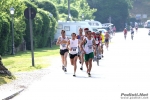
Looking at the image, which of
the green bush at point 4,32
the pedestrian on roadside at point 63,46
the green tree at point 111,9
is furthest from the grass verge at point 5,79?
the green tree at point 111,9

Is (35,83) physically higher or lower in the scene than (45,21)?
lower

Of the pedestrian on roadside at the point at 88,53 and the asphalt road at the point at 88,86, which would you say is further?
the pedestrian on roadside at the point at 88,53

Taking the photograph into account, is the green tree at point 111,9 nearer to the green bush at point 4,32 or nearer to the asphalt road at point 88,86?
the green bush at point 4,32

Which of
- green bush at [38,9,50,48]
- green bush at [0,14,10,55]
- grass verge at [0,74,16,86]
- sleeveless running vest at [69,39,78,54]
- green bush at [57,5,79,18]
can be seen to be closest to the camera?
grass verge at [0,74,16,86]

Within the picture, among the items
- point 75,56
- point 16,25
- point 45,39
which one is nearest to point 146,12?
point 45,39

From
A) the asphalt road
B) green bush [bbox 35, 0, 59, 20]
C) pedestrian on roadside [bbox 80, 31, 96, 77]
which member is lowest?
the asphalt road

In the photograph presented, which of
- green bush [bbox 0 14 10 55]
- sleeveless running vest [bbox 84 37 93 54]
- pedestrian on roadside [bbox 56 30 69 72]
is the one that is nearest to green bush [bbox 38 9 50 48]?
green bush [bbox 0 14 10 55]

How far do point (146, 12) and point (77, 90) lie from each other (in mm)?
118737

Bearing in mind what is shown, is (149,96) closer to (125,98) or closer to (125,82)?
(125,98)

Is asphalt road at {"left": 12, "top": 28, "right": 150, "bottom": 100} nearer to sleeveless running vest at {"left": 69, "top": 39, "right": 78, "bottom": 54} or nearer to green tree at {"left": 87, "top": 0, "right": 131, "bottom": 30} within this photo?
sleeveless running vest at {"left": 69, "top": 39, "right": 78, "bottom": 54}

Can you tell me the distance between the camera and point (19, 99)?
12.4 m

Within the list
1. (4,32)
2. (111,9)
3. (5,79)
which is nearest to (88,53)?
(5,79)

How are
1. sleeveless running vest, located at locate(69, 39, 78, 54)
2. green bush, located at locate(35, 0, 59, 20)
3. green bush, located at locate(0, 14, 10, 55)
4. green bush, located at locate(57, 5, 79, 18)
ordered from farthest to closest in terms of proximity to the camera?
green bush, located at locate(57, 5, 79, 18), green bush, located at locate(35, 0, 59, 20), green bush, located at locate(0, 14, 10, 55), sleeveless running vest, located at locate(69, 39, 78, 54)

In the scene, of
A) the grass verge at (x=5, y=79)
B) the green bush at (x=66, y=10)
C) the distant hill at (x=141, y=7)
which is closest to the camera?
the grass verge at (x=5, y=79)
